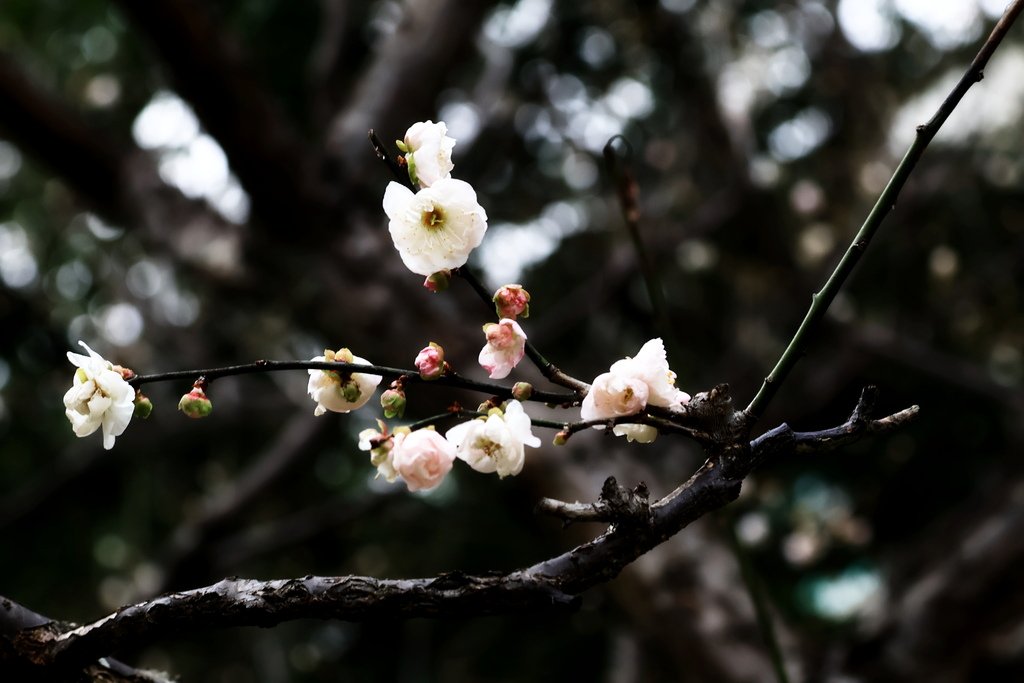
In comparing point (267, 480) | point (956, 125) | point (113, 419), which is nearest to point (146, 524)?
point (267, 480)

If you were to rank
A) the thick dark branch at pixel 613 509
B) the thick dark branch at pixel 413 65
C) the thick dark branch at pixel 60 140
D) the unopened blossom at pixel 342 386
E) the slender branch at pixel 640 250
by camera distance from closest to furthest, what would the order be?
the thick dark branch at pixel 613 509
the unopened blossom at pixel 342 386
the slender branch at pixel 640 250
the thick dark branch at pixel 60 140
the thick dark branch at pixel 413 65

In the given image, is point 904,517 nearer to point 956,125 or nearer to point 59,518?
point 956,125

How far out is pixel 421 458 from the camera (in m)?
0.57

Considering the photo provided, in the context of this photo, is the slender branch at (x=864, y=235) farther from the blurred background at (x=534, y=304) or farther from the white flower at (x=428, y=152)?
the blurred background at (x=534, y=304)

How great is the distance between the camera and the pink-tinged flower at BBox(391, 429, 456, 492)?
57cm

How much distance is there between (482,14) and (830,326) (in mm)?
1344

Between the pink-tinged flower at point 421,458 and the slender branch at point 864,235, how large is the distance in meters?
0.20

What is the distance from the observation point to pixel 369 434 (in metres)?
0.59

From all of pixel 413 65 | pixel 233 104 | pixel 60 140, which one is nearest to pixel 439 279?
pixel 233 104

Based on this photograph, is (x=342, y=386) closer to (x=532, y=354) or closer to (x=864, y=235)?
(x=532, y=354)

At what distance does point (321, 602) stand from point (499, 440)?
0.46 ft

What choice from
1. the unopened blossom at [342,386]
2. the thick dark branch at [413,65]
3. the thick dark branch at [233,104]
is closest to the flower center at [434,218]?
the unopened blossom at [342,386]

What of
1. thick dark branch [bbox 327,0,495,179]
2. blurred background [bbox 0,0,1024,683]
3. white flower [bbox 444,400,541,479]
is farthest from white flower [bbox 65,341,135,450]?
thick dark branch [bbox 327,0,495,179]

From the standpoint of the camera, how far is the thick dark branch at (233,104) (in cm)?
196
